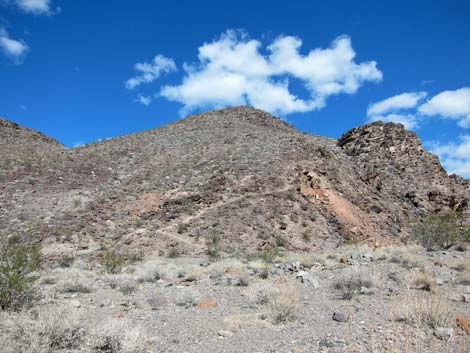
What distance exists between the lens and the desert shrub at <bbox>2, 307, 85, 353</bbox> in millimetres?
5629

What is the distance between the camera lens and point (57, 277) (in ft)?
40.4

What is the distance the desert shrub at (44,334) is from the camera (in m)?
5.63

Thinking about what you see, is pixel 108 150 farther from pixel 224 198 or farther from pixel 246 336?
pixel 246 336

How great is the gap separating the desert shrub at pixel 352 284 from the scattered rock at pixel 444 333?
3.02 metres

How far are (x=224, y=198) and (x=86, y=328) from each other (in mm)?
16126

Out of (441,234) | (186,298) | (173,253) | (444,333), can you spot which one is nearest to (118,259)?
(173,253)

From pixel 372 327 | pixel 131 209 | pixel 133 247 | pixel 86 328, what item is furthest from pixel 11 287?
pixel 131 209

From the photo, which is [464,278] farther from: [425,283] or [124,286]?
[124,286]

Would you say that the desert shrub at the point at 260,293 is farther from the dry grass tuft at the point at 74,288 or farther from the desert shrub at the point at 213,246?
the desert shrub at the point at 213,246

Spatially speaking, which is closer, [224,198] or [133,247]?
[133,247]

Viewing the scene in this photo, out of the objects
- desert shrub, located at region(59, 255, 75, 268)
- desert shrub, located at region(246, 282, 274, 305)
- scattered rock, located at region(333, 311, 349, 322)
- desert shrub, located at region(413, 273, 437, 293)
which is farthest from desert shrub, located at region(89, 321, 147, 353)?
desert shrub, located at region(59, 255, 75, 268)

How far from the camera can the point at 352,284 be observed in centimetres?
973

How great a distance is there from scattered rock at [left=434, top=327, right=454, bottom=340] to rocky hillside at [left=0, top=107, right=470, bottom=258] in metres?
13.0

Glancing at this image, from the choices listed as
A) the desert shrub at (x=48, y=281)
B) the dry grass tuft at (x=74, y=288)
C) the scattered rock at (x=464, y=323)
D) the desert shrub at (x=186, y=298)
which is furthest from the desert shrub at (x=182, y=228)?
the scattered rock at (x=464, y=323)
